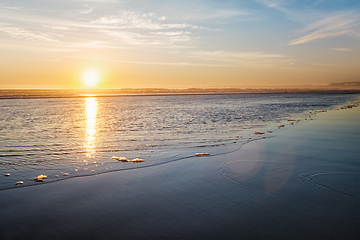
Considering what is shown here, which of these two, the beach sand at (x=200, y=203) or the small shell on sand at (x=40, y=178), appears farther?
the small shell on sand at (x=40, y=178)

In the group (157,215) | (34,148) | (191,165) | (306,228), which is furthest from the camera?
(34,148)

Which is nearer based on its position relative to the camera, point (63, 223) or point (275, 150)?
point (63, 223)

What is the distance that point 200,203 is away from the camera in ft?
16.9

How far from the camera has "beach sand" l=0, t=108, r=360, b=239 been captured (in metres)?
4.15

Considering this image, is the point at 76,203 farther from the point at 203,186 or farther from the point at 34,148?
the point at 34,148

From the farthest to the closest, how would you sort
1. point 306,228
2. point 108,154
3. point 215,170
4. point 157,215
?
1. point 108,154
2. point 215,170
3. point 157,215
4. point 306,228

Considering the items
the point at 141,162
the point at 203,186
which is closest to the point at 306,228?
the point at 203,186

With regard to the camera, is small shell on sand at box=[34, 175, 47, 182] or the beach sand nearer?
the beach sand

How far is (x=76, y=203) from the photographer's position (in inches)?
206

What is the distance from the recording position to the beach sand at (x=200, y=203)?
163 inches

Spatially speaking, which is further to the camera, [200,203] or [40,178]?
[40,178]

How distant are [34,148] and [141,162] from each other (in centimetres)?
532

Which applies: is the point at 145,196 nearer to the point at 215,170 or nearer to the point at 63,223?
the point at 63,223

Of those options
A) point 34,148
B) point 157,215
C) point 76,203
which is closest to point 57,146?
point 34,148
